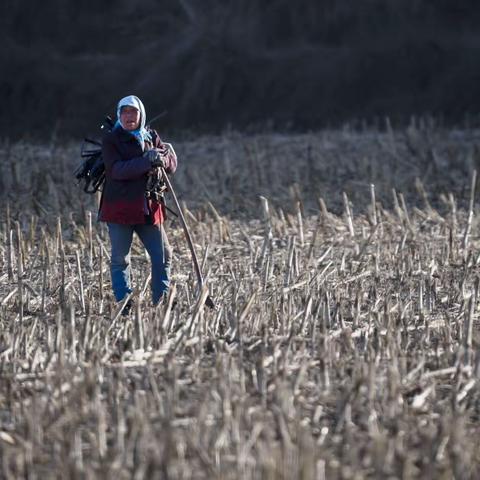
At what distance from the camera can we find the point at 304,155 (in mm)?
15945

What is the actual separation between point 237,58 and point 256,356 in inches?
847

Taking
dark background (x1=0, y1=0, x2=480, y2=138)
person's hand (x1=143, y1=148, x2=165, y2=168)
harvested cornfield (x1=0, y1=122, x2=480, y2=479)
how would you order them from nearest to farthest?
harvested cornfield (x1=0, y1=122, x2=480, y2=479) < person's hand (x1=143, y1=148, x2=165, y2=168) < dark background (x1=0, y1=0, x2=480, y2=138)

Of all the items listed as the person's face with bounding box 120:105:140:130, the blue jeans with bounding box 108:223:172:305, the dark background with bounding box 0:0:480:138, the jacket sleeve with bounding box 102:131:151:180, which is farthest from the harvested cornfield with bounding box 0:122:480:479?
the dark background with bounding box 0:0:480:138

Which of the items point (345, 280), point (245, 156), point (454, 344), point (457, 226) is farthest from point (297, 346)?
point (245, 156)

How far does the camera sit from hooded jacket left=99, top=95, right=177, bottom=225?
6.95 metres

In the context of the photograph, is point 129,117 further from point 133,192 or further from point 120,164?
point 133,192

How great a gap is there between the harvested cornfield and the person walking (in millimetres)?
200

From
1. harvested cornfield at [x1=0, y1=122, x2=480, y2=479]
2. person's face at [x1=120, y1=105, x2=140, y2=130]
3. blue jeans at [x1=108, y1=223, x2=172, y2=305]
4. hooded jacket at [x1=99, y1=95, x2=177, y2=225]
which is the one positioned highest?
person's face at [x1=120, y1=105, x2=140, y2=130]

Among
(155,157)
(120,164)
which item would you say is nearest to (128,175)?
(120,164)

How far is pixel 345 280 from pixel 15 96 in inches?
758

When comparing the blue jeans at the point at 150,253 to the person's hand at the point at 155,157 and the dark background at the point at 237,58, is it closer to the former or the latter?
the person's hand at the point at 155,157

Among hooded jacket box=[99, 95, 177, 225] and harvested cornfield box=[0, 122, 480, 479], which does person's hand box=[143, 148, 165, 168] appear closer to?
hooded jacket box=[99, 95, 177, 225]

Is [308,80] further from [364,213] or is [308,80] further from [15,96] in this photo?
[364,213]

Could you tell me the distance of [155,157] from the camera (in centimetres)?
691
